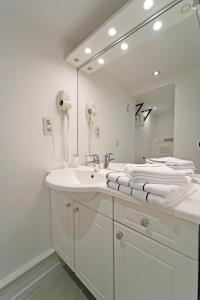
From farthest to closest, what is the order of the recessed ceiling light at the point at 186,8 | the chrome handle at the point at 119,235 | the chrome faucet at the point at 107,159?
the chrome faucet at the point at 107,159 < the recessed ceiling light at the point at 186,8 < the chrome handle at the point at 119,235

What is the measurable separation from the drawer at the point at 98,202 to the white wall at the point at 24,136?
524mm

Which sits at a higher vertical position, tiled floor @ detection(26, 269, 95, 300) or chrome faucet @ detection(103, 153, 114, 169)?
chrome faucet @ detection(103, 153, 114, 169)

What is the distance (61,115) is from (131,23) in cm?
95

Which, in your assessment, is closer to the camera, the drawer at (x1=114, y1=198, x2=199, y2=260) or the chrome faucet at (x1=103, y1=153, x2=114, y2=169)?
the drawer at (x1=114, y1=198, x2=199, y2=260)

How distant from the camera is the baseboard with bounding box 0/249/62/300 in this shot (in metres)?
1.08

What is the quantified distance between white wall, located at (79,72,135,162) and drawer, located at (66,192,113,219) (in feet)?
1.93

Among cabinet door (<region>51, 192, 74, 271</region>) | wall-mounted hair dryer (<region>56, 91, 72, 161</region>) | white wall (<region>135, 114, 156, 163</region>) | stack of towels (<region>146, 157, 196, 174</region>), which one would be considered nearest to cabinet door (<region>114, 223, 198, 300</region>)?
cabinet door (<region>51, 192, 74, 271</region>)

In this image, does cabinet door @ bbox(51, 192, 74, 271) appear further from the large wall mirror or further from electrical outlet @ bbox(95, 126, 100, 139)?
electrical outlet @ bbox(95, 126, 100, 139)

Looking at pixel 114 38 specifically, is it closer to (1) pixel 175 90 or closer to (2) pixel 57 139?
(1) pixel 175 90

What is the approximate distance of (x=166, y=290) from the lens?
597mm

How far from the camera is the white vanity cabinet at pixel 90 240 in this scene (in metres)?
0.83

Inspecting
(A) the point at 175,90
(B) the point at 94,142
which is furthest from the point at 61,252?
(A) the point at 175,90

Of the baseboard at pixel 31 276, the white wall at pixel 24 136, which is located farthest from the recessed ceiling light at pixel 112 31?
the baseboard at pixel 31 276

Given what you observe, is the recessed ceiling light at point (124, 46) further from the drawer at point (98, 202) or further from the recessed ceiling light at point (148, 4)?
the drawer at point (98, 202)
